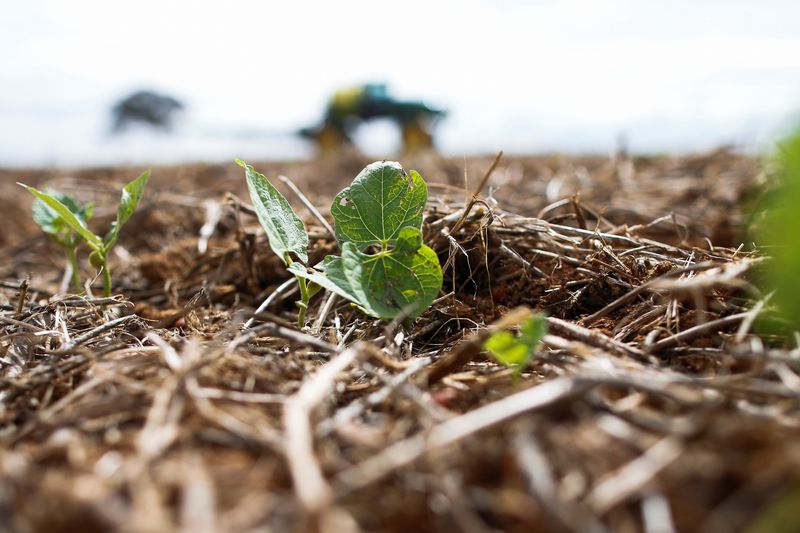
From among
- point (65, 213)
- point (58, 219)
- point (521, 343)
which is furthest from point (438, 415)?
point (58, 219)

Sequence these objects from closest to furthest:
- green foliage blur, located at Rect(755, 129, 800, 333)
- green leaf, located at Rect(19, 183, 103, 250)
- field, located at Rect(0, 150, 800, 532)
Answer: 1. field, located at Rect(0, 150, 800, 532)
2. green foliage blur, located at Rect(755, 129, 800, 333)
3. green leaf, located at Rect(19, 183, 103, 250)

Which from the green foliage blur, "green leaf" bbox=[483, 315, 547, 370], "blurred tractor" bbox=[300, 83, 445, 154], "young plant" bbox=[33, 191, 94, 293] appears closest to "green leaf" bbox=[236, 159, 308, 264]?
"green leaf" bbox=[483, 315, 547, 370]

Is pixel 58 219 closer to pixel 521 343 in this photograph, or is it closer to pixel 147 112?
pixel 521 343

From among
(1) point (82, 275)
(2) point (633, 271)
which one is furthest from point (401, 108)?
(2) point (633, 271)

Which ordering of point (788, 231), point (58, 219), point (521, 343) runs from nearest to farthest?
point (788, 231) < point (521, 343) < point (58, 219)

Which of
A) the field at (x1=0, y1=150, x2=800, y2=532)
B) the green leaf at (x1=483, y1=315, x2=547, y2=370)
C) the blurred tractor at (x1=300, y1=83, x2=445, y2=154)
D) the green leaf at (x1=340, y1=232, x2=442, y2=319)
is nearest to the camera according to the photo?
the field at (x1=0, y1=150, x2=800, y2=532)

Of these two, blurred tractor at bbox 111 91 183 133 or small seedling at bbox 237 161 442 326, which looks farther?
blurred tractor at bbox 111 91 183 133

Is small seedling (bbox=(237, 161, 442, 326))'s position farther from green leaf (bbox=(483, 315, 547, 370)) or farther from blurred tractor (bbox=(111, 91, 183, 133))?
blurred tractor (bbox=(111, 91, 183, 133))
